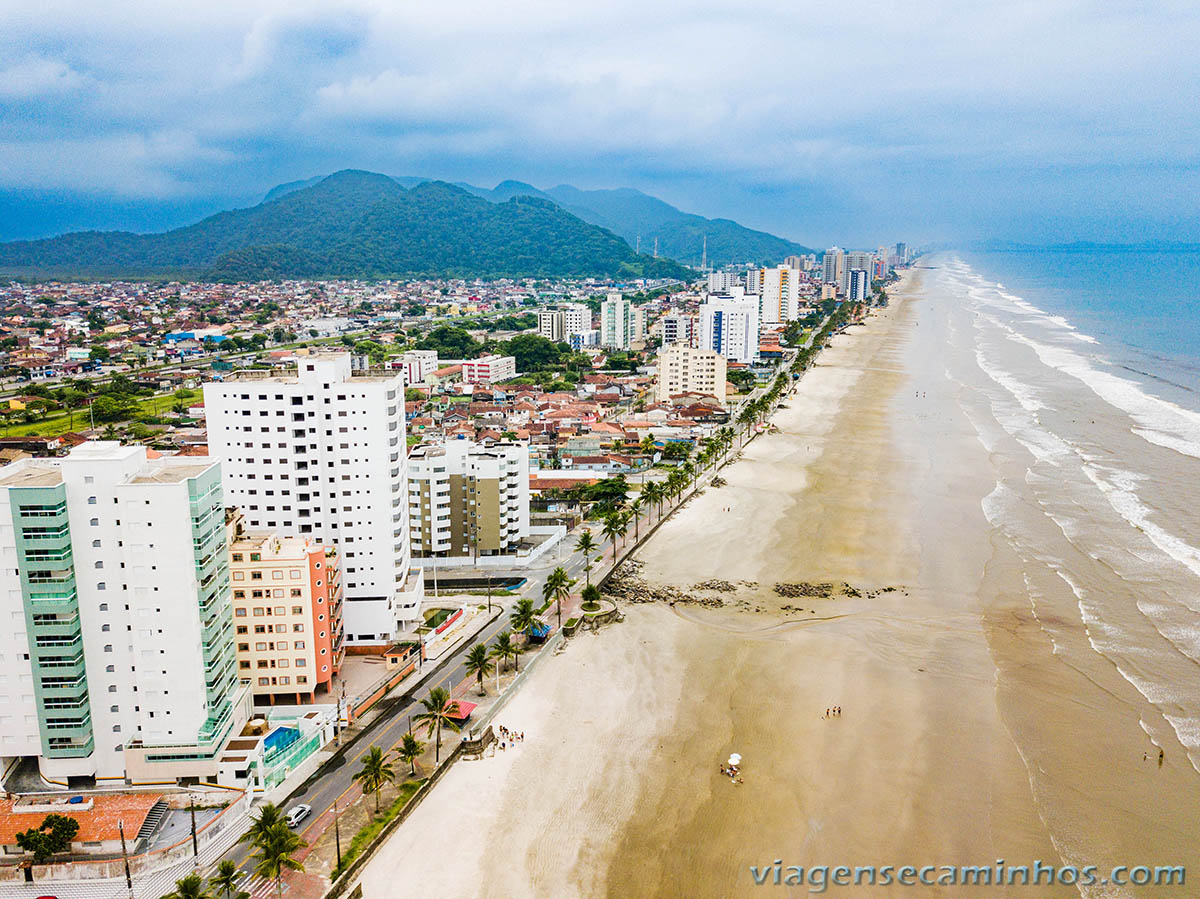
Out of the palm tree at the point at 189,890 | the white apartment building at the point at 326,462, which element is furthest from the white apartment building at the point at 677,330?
the palm tree at the point at 189,890

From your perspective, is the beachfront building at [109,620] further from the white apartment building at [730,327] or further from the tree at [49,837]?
the white apartment building at [730,327]

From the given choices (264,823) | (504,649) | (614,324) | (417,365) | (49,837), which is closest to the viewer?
(264,823)

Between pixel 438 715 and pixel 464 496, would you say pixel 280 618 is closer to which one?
pixel 438 715

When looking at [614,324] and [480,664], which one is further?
[614,324]

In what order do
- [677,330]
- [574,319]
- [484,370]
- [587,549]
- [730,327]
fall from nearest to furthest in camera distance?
[587,549] → [484,370] → [730,327] → [677,330] → [574,319]

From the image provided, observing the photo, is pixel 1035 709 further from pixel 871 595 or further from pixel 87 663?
pixel 87 663

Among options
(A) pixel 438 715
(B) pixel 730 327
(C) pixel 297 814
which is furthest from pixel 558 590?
(B) pixel 730 327

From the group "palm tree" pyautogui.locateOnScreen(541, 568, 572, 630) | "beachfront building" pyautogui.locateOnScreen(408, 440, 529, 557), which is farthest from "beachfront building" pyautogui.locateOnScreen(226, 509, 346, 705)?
"beachfront building" pyautogui.locateOnScreen(408, 440, 529, 557)

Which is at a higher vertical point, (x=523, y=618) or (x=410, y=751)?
(x=523, y=618)
